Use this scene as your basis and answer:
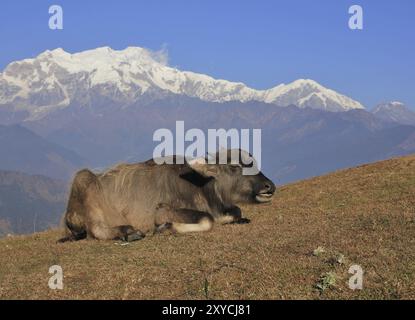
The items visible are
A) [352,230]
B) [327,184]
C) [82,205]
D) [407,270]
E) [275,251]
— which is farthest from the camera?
[327,184]

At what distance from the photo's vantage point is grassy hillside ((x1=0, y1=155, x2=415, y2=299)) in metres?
9.89

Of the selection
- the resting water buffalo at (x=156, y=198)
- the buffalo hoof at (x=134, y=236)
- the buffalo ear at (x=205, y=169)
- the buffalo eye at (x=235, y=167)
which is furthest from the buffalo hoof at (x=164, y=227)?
the buffalo eye at (x=235, y=167)

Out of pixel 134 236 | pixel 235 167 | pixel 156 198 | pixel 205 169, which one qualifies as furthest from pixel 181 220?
pixel 235 167

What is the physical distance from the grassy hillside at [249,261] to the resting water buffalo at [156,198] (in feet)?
1.92

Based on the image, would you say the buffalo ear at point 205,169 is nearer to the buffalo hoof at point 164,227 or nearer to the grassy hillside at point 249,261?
the grassy hillside at point 249,261

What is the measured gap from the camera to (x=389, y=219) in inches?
637

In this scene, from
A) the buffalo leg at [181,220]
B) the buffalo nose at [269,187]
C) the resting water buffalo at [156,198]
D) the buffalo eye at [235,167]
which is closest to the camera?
the buffalo leg at [181,220]

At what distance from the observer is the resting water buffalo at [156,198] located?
1638 centimetres

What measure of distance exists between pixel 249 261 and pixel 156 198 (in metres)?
5.51
